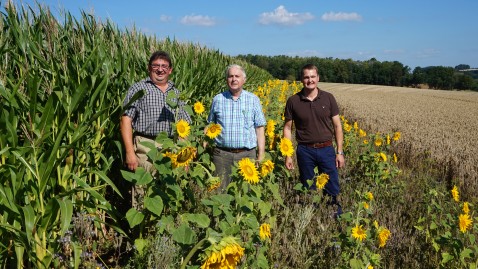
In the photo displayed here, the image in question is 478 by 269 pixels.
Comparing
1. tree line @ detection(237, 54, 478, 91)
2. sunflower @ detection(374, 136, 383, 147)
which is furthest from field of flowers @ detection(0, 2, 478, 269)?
tree line @ detection(237, 54, 478, 91)

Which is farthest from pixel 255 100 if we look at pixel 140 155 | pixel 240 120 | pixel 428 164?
pixel 428 164

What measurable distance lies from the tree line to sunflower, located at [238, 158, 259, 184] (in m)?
56.4

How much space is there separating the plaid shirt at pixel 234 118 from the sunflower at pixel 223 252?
2012 millimetres

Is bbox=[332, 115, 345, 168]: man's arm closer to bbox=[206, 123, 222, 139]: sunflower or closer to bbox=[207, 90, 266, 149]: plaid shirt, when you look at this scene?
bbox=[207, 90, 266, 149]: plaid shirt

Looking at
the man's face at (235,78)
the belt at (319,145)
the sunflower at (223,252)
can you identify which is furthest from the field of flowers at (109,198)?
the belt at (319,145)

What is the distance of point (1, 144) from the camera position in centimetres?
188

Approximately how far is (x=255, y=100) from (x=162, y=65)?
2.84ft

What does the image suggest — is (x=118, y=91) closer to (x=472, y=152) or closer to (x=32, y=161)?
(x=32, y=161)

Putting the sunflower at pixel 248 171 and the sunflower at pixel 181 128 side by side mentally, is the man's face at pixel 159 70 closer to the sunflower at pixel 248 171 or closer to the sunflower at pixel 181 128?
the sunflower at pixel 181 128

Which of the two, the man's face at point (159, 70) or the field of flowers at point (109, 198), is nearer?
the field of flowers at point (109, 198)

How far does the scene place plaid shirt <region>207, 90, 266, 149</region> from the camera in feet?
10.8

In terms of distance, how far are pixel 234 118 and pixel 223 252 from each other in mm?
2088

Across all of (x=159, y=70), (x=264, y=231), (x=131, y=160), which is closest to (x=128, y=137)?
(x=131, y=160)

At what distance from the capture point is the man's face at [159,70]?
2980mm
